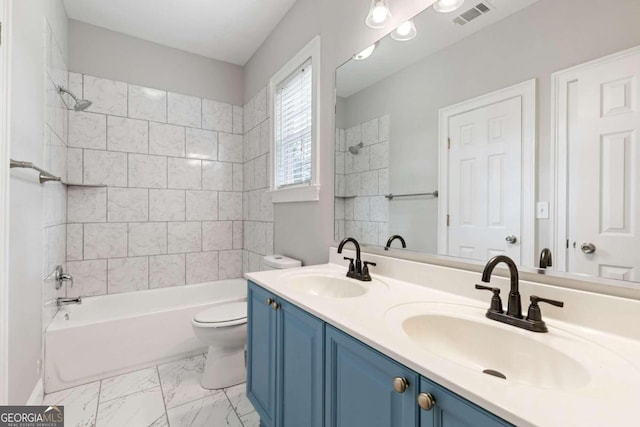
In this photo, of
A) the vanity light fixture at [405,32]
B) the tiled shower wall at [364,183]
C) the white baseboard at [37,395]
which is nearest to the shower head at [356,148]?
the tiled shower wall at [364,183]

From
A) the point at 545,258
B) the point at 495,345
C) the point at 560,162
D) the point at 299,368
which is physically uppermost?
the point at 560,162

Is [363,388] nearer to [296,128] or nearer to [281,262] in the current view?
[281,262]

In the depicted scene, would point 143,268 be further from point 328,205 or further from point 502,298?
point 502,298

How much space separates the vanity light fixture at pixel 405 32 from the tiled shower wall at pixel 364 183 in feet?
1.22

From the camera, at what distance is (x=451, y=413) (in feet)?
1.91

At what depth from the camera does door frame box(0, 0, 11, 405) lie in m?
1.15

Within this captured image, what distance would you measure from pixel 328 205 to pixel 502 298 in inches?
44.6

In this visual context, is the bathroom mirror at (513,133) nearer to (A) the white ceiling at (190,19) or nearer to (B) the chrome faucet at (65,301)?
(A) the white ceiling at (190,19)

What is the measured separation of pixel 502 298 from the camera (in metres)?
0.99

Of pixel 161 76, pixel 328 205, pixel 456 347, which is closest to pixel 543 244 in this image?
pixel 456 347

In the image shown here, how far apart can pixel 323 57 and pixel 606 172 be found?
1.65m

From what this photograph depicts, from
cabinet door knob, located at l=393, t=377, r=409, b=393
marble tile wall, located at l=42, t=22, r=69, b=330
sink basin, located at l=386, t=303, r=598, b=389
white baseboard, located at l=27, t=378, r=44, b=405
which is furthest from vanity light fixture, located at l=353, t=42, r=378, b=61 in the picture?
white baseboard, located at l=27, t=378, r=44, b=405

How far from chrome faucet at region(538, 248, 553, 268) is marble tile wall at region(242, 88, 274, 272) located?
79.3 inches

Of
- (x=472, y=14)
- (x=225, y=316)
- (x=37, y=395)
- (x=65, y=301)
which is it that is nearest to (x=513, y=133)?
(x=472, y=14)
